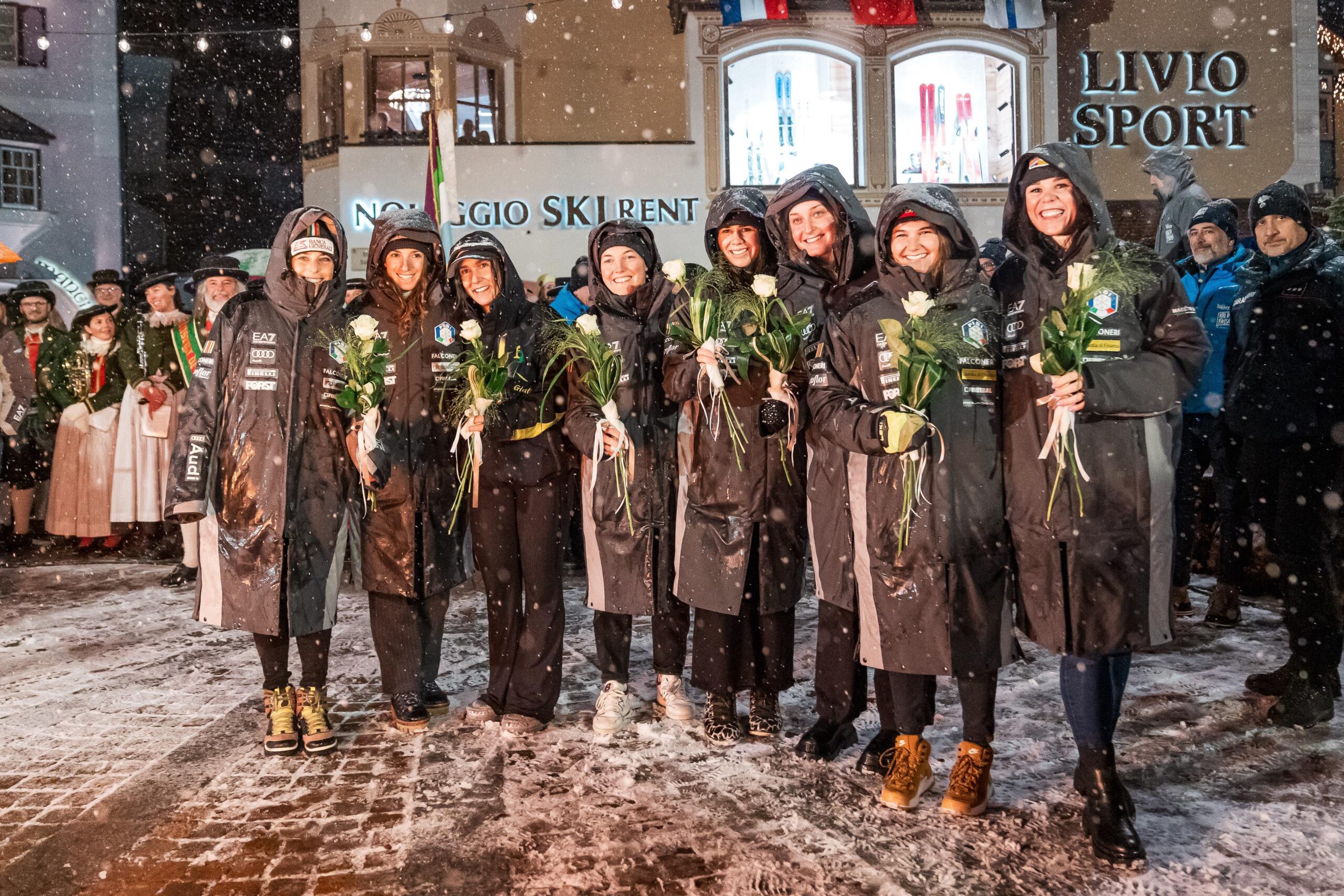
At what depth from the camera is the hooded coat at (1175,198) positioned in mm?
7047

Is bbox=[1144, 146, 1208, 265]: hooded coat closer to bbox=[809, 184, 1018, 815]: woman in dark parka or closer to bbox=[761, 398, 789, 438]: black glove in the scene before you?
bbox=[809, 184, 1018, 815]: woman in dark parka

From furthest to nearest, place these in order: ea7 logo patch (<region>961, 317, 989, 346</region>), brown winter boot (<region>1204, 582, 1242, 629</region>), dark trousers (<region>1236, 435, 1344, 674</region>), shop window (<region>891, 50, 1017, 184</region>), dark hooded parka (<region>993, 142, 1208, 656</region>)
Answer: shop window (<region>891, 50, 1017, 184</region>)
brown winter boot (<region>1204, 582, 1242, 629</region>)
dark trousers (<region>1236, 435, 1344, 674</region>)
ea7 logo patch (<region>961, 317, 989, 346</region>)
dark hooded parka (<region>993, 142, 1208, 656</region>)

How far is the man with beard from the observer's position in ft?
32.7

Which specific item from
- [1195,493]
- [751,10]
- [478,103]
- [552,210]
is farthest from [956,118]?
[1195,493]

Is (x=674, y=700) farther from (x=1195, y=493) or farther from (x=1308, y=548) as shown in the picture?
(x=1195, y=493)

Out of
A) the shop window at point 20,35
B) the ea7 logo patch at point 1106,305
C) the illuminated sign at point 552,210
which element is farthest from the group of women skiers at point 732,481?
the shop window at point 20,35

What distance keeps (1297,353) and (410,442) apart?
4.17 m

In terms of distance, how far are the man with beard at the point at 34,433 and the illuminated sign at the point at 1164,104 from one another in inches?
623

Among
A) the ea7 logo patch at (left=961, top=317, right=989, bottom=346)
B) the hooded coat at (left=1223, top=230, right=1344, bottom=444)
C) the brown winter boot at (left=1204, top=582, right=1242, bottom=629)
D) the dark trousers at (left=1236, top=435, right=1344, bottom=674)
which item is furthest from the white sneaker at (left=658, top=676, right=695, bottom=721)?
the brown winter boot at (left=1204, top=582, right=1242, bottom=629)

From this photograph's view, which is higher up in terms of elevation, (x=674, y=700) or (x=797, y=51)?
(x=797, y=51)

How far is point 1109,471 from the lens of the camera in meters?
3.21

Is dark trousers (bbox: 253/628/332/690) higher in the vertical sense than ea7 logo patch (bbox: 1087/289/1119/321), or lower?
lower

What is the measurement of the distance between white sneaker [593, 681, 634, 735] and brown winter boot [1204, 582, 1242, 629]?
3.82 m

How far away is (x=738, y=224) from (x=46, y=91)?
22.2 m
